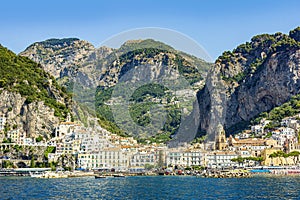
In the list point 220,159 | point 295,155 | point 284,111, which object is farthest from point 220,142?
point 295,155

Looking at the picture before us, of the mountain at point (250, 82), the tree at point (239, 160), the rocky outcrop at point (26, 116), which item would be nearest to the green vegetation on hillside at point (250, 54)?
the mountain at point (250, 82)

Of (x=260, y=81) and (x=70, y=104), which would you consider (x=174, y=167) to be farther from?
(x=260, y=81)

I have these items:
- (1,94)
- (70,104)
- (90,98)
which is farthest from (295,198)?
(90,98)

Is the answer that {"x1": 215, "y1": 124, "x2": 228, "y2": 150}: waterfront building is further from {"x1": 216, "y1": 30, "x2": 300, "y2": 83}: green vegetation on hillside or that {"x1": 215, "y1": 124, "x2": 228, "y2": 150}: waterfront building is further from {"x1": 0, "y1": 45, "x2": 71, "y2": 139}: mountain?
{"x1": 0, "y1": 45, "x2": 71, "y2": 139}: mountain

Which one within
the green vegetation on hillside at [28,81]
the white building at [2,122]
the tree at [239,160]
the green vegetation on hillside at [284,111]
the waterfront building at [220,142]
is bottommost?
the tree at [239,160]

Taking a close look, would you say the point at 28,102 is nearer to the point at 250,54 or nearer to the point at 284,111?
the point at 284,111

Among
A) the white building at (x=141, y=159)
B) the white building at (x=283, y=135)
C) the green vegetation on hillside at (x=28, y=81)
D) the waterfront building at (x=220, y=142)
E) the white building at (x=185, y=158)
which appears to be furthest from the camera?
the waterfront building at (x=220, y=142)

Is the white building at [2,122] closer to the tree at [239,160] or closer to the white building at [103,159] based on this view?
the white building at [103,159]
